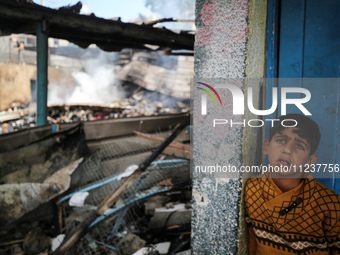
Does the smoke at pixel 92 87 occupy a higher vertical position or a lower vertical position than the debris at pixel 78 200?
higher

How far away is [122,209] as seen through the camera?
11.2 ft

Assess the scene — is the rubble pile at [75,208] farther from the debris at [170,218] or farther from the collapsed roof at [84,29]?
the collapsed roof at [84,29]

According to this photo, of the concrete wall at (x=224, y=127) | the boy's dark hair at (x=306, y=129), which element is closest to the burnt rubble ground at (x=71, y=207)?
the concrete wall at (x=224, y=127)

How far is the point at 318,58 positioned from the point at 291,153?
817 mm

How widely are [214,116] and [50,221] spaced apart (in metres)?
3.20

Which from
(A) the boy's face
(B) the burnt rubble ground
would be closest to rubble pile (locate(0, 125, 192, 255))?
(B) the burnt rubble ground

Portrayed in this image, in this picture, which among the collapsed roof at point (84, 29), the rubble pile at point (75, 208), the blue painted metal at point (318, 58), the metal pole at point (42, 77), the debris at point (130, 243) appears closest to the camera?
the blue painted metal at point (318, 58)

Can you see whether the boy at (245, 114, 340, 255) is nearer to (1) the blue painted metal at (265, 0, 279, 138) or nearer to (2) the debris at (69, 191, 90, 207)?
(1) the blue painted metal at (265, 0, 279, 138)

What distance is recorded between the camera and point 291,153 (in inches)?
77.7

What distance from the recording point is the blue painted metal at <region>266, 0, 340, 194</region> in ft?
7.20

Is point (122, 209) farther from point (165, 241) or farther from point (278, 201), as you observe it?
point (278, 201)

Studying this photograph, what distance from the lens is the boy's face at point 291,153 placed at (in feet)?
6.48

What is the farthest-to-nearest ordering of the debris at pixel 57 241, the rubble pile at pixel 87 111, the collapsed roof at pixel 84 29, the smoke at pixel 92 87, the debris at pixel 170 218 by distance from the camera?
the smoke at pixel 92 87 < the rubble pile at pixel 87 111 < the collapsed roof at pixel 84 29 < the debris at pixel 170 218 < the debris at pixel 57 241

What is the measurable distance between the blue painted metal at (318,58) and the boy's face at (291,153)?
376 millimetres
